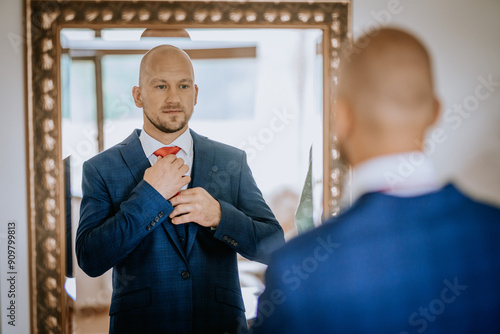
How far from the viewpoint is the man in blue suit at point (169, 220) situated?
1.48 metres

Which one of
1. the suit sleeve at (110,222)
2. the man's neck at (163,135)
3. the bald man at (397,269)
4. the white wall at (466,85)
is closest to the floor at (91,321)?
the suit sleeve at (110,222)

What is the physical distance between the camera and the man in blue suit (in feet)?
4.84

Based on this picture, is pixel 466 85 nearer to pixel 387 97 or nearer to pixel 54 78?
pixel 387 97

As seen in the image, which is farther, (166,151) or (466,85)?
(466,85)

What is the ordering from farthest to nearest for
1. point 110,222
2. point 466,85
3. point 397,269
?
point 466,85
point 110,222
point 397,269

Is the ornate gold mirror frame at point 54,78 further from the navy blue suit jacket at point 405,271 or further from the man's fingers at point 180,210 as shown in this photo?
the navy blue suit jacket at point 405,271

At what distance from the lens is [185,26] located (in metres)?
1.60

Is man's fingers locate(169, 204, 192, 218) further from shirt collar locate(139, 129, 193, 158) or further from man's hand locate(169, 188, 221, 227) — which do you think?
shirt collar locate(139, 129, 193, 158)

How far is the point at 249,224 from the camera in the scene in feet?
5.05

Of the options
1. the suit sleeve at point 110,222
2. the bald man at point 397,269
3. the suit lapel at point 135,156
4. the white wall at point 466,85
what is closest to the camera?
the bald man at point 397,269

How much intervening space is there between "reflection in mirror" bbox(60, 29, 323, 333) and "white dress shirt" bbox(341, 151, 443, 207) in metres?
0.86

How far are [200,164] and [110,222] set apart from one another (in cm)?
36

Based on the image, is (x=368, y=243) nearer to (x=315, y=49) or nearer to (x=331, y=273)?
(x=331, y=273)

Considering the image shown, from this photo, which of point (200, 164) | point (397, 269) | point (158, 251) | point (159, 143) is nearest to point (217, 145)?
point (200, 164)
